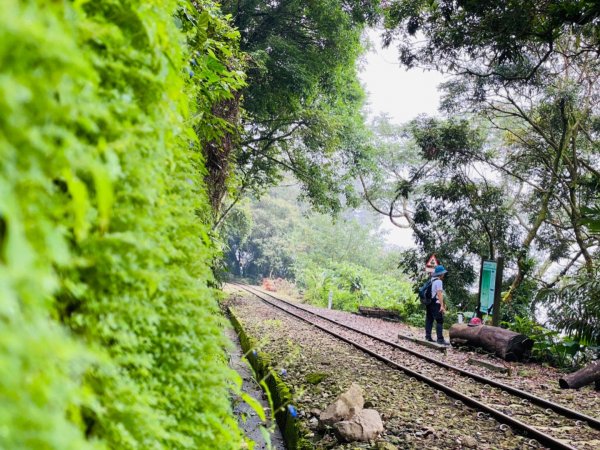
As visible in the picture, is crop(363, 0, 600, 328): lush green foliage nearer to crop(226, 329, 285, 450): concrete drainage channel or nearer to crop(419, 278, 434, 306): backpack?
crop(419, 278, 434, 306): backpack

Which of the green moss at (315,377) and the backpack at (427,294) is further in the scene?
the backpack at (427,294)

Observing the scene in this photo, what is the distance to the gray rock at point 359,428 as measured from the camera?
13.9 feet

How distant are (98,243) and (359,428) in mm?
3894

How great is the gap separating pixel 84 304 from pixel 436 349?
35.7ft

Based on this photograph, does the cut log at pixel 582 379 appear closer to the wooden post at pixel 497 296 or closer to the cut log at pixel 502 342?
the cut log at pixel 502 342

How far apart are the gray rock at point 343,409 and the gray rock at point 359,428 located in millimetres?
102

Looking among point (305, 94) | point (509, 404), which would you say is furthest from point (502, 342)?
point (305, 94)

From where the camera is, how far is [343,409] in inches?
182

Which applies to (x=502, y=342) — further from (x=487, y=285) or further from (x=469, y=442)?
(x=469, y=442)

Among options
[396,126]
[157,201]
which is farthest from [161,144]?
[396,126]

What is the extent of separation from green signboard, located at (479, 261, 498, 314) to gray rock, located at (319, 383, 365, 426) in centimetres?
844

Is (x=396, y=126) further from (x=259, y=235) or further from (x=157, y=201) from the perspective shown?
(x=157, y=201)

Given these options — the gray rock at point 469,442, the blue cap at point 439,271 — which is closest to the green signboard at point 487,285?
the blue cap at point 439,271

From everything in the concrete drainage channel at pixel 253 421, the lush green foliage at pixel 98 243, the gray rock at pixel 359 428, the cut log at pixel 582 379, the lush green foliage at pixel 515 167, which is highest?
the lush green foliage at pixel 515 167
